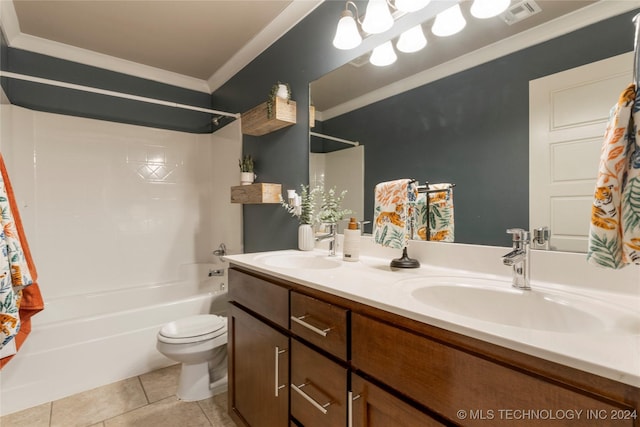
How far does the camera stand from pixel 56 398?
1.81 m

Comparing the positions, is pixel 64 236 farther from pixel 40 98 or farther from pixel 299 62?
pixel 299 62

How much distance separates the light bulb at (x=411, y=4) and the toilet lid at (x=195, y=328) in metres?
1.99

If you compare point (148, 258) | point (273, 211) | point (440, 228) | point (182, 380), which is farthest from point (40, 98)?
point (440, 228)

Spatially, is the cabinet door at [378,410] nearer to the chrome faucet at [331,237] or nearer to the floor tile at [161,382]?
the chrome faucet at [331,237]

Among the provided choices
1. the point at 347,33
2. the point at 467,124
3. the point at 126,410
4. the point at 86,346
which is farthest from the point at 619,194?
the point at 86,346

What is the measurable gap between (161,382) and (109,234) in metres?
1.36

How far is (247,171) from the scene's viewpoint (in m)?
2.38

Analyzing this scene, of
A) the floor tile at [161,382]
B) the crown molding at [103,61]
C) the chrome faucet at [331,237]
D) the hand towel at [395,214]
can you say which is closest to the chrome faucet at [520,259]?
the hand towel at [395,214]

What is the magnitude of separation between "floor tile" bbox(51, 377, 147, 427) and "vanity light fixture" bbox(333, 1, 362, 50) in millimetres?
2343

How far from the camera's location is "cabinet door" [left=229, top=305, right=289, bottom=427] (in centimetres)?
115

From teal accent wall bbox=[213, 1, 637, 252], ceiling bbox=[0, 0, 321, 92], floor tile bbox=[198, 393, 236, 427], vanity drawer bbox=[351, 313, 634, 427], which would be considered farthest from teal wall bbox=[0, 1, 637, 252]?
floor tile bbox=[198, 393, 236, 427]

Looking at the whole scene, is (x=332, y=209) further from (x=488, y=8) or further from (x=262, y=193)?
(x=488, y=8)

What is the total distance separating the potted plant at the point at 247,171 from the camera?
2344 millimetres

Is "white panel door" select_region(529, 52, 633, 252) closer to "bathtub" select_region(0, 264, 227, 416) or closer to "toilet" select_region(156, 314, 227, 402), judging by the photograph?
"toilet" select_region(156, 314, 227, 402)
